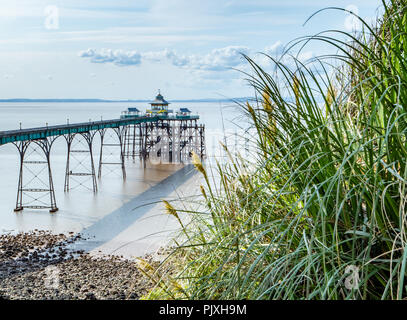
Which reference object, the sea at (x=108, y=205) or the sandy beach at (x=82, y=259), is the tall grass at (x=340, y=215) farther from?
the sandy beach at (x=82, y=259)

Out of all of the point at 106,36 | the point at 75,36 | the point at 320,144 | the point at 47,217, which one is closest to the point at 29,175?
Answer: the point at 47,217

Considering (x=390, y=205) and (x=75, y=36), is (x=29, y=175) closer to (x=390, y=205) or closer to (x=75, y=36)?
(x=75, y=36)

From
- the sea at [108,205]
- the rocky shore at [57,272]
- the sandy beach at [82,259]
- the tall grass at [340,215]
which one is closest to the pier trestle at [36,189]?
the sea at [108,205]

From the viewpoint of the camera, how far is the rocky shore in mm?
6922

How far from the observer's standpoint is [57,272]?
26.8ft

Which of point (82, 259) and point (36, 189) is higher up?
point (36, 189)

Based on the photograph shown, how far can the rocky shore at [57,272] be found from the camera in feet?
22.7

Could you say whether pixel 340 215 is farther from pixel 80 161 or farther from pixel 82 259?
pixel 80 161

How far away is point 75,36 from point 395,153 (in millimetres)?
37412

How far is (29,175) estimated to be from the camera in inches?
840

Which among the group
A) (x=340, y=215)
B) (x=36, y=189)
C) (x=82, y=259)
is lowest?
(x=82, y=259)

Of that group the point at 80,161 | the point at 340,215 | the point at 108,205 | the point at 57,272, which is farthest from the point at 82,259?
the point at 80,161

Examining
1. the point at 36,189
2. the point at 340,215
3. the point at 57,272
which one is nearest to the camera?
the point at 340,215
